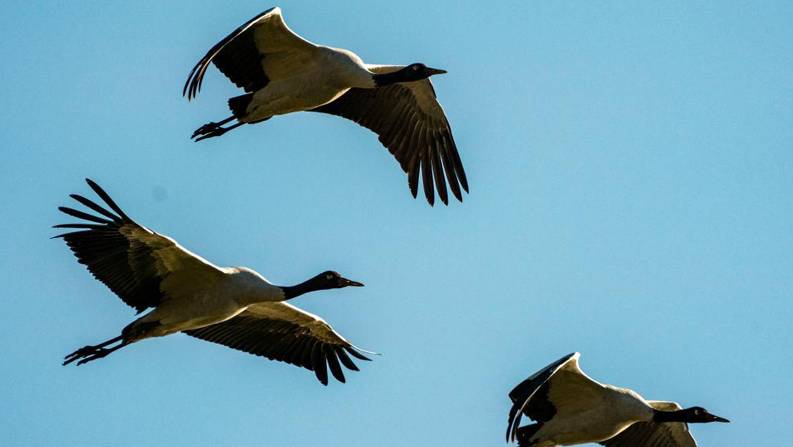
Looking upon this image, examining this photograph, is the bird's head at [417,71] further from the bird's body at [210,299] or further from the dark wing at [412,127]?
the bird's body at [210,299]

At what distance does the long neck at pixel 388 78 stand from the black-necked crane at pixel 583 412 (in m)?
4.24

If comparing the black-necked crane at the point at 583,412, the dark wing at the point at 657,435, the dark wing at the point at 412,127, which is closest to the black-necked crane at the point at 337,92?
the dark wing at the point at 412,127

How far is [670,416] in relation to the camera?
68.7 feet

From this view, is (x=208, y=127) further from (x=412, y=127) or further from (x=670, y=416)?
(x=670, y=416)

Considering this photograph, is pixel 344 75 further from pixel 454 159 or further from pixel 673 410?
pixel 673 410

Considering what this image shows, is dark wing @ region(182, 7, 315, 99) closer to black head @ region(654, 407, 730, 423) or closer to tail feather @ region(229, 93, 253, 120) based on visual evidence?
tail feather @ region(229, 93, 253, 120)

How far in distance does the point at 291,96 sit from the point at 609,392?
5.50m

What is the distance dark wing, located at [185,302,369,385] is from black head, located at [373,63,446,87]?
10.6ft

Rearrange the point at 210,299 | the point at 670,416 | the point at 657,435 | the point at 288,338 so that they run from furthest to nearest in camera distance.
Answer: the point at 288,338
the point at 657,435
the point at 670,416
the point at 210,299

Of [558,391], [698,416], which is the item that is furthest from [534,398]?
[698,416]

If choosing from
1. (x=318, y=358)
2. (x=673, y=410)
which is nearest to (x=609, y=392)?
(x=673, y=410)

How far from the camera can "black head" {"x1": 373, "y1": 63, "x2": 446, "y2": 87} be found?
71.3 feet

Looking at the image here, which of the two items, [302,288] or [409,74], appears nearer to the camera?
[302,288]

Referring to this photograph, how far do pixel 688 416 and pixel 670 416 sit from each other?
434 mm
